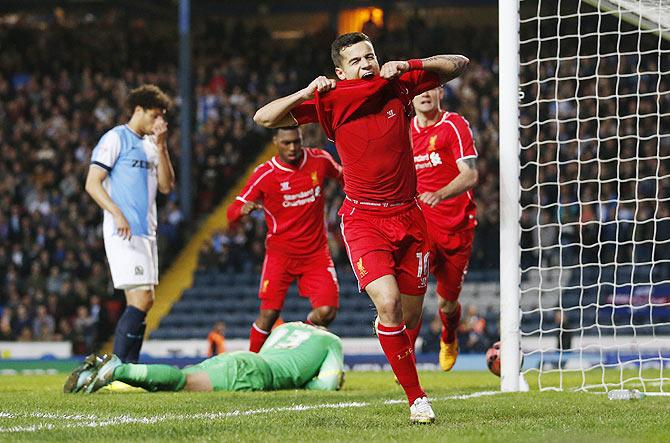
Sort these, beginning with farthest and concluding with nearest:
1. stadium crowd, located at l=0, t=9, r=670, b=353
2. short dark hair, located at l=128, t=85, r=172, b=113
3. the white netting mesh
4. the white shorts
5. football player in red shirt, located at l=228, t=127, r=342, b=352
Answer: stadium crowd, located at l=0, t=9, r=670, b=353
the white netting mesh
football player in red shirt, located at l=228, t=127, r=342, b=352
short dark hair, located at l=128, t=85, r=172, b=113
the white shorts

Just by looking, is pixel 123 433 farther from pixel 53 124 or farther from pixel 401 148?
pixel 53 124

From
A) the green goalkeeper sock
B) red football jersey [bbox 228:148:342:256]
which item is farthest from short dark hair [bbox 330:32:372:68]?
red football jersey [bbox 228:148:342:256]

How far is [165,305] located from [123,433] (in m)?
18.7

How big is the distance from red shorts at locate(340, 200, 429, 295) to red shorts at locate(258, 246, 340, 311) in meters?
3.52

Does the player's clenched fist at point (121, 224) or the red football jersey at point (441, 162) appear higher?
the red football jersey at point (441, 162)

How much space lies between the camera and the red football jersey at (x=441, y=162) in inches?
381

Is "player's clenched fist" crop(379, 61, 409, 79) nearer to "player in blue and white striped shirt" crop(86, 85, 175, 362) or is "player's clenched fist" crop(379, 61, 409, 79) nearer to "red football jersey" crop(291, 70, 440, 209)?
"red football jersey" crop(291, 70, 440, 209)

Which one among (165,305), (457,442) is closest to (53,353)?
(165,305)

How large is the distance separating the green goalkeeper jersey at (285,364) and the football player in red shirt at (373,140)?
92.6 inches

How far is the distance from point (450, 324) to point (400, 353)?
4086 millimetres

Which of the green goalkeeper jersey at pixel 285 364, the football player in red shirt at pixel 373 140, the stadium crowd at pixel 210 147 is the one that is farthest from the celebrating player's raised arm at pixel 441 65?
the stadium crowd at pixel 210 147

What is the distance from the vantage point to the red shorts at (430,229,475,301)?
10117 millimetres

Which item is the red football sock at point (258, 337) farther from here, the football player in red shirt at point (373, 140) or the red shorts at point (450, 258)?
the football player in red shirt at point (373, 140)

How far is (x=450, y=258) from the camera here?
10.2m
